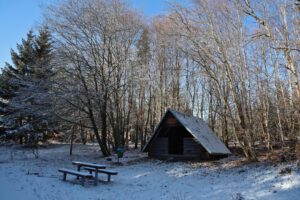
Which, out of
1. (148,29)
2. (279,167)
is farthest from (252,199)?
(148,29)

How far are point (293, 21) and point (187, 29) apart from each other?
5.23m

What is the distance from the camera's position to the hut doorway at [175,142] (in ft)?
66.8

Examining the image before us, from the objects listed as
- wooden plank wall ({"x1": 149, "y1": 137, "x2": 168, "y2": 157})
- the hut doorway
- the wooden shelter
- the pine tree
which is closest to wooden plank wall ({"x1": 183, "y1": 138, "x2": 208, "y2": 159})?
the wooden shelter

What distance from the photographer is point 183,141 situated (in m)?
18.7

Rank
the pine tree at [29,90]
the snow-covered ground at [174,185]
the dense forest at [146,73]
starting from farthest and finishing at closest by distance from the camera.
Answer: the pine tree at [29,90] → the dense forest at [146,73] → the snow-covered ground at [174,185]

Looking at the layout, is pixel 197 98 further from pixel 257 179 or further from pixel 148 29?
pixel 257 179

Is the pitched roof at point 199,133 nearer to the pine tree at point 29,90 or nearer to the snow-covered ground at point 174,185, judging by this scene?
the snow-covered ground at point 174,185

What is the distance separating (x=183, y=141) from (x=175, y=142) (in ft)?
8.15

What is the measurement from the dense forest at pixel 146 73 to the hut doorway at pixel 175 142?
3.81 metres

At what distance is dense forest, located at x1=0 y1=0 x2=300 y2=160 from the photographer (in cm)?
1477

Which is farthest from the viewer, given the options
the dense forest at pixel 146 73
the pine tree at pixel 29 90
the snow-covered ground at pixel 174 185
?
the pine tree at pixel 29 90

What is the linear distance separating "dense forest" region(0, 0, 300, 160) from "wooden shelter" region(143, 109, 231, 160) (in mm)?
1911

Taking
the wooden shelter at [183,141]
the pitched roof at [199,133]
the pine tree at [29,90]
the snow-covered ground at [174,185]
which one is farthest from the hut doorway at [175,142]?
the pine tree at [29,90]

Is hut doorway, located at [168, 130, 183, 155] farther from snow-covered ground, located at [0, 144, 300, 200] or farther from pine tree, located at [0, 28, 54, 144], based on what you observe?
pine tree, located at [0, 28, 54, 144]
